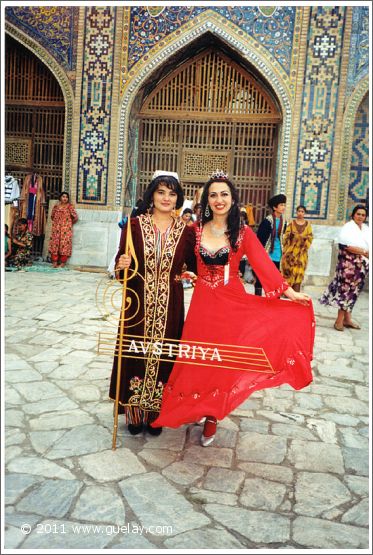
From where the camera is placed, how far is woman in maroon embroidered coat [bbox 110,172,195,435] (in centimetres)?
281

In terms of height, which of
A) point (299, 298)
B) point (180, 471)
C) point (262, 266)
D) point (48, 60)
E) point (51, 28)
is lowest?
point (180, 471)

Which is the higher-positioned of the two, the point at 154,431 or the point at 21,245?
the point at 21,245

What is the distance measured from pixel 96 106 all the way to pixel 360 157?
5108 millimetres

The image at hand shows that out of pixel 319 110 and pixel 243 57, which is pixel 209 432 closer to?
pixel 319 110

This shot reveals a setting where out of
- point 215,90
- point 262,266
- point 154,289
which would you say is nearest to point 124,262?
point 154,289

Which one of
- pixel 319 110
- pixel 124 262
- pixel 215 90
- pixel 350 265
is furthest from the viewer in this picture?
pixel 215 90

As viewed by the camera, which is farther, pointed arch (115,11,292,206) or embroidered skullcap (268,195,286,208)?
pointed arch (115,11,292,206)

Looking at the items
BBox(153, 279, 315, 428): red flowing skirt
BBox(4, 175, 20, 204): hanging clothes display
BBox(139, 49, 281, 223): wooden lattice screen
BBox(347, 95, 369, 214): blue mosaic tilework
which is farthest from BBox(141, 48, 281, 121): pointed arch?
BBox(153, 279, 315, 428): red flowing skirt

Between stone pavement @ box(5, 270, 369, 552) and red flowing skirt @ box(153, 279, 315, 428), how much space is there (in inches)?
12.1

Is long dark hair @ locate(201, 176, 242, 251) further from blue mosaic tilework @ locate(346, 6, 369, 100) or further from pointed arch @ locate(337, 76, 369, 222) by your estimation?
blue mosaic tilework @ locate(346, 6, 369, 100)

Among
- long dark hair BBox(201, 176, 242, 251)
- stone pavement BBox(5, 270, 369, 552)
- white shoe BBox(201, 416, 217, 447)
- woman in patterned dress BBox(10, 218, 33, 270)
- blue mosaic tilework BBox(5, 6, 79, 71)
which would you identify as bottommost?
stone pavement BBox(5, 270, 369, 552)

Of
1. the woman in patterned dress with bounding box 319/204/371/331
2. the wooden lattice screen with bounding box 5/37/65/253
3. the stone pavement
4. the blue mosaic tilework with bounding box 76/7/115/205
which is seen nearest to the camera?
the stone pavement

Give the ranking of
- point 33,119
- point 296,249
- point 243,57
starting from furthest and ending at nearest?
point 33,119, point 243,57, point 296,249

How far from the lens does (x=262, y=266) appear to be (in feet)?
9.35
